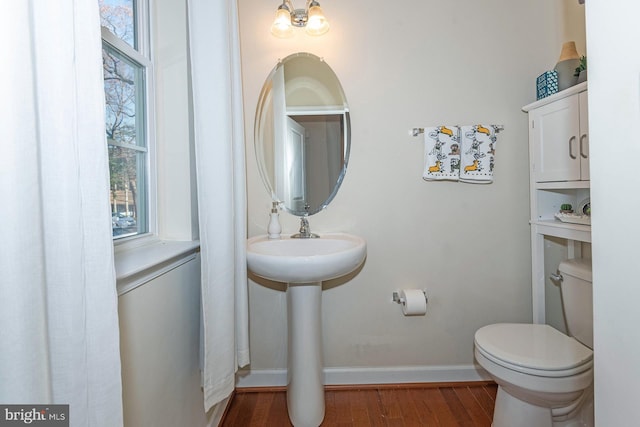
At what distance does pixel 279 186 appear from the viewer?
164 centimetres

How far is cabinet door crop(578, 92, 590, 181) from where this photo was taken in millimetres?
1254

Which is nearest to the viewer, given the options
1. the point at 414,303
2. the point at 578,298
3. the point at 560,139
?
the point at 578,298

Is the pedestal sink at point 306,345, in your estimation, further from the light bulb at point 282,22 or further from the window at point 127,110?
the light bulb at point 282,22

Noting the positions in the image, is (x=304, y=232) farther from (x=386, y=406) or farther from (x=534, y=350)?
(x=534, y=350)

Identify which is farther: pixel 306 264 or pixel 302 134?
pixel 302 134

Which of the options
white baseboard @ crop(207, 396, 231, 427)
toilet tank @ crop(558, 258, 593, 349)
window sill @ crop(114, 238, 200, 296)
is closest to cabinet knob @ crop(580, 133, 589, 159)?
toilet tank @ crop(558, 258, 593, 349)

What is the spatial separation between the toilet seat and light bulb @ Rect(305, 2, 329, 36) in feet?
5.40

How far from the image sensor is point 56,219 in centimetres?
41

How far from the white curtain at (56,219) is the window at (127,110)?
50 cm

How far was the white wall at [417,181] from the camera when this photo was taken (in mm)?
1595

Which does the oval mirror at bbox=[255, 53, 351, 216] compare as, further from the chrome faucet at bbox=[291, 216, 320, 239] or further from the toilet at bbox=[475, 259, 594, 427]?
the toilet at bbox=[475, 259, 594, 427]

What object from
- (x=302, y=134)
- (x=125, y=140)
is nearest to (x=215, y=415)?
(x=125, y=140)

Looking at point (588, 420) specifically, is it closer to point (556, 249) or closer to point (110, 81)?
point (556, 249)

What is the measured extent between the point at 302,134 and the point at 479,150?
3.19ft
